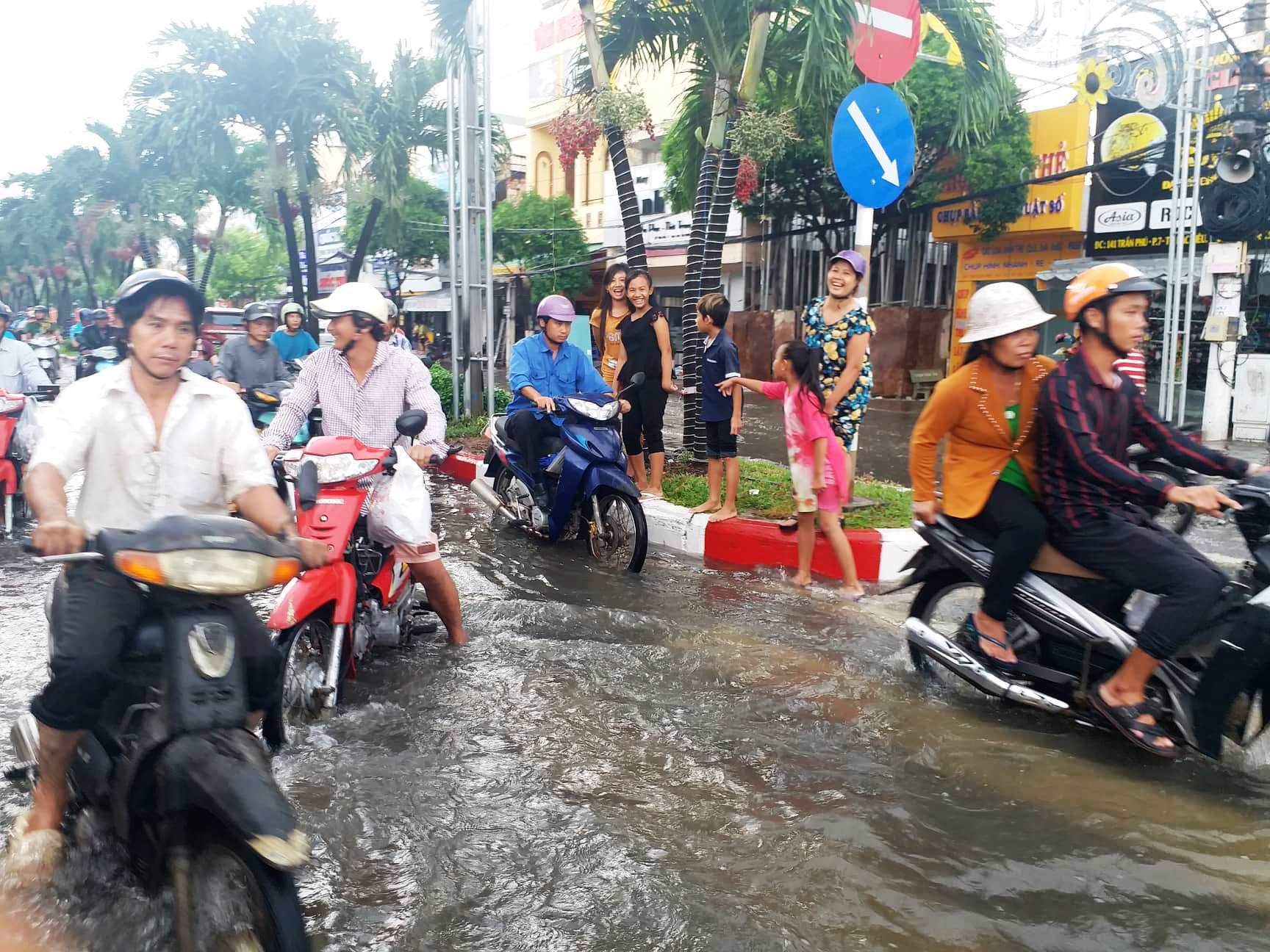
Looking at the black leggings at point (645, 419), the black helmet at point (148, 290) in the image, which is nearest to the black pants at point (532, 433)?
the black leggings at point (645, 419)

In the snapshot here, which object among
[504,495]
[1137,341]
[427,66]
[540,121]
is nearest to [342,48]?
[427,66]

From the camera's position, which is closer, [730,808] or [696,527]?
[730,808]

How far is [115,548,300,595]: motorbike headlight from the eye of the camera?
7.70 feet

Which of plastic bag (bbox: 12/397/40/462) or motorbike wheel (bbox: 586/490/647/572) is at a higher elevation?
plastic bag (bbox: 12/397/40/462)

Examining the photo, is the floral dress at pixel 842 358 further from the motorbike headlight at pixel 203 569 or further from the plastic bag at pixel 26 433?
the plastic bag at pixel 26 433

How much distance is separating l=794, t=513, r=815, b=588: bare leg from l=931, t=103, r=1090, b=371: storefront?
13281 millimetres

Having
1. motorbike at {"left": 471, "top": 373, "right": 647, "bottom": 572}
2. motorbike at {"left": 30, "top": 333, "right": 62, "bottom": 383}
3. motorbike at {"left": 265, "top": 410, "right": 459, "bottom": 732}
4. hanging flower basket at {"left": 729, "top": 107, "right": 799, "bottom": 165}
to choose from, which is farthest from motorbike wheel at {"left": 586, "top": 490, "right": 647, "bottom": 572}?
motorbike at {"left": 30, "top": 333, "right": 62, "bottom": 383}

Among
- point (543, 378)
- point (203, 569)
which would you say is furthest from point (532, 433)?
point (203, 569)

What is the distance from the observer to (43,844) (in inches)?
114

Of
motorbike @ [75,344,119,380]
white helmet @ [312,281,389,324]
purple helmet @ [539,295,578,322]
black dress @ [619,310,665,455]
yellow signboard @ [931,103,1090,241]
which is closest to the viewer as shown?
white helmet @ [312,281,389,324]

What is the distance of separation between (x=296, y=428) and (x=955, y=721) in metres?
3.06

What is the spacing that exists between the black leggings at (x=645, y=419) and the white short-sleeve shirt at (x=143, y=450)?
17.6 ft

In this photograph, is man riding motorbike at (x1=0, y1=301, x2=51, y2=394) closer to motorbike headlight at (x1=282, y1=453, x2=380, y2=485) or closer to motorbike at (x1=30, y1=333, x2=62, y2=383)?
motorbike at (x1=30, y1=333, x2=62, y2=383)

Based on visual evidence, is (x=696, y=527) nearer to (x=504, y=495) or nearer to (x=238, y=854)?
(x=504, y=495)
